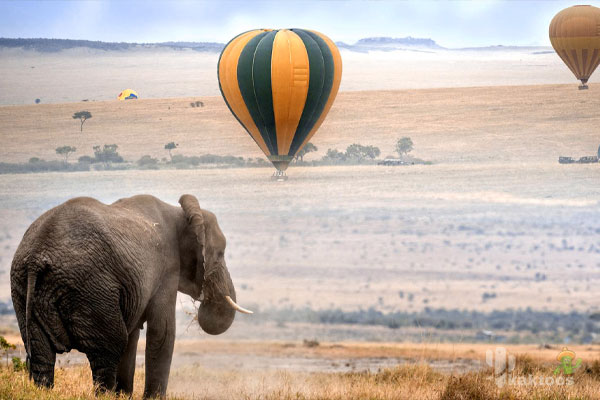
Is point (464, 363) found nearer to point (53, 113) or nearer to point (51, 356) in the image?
point (51, 356)

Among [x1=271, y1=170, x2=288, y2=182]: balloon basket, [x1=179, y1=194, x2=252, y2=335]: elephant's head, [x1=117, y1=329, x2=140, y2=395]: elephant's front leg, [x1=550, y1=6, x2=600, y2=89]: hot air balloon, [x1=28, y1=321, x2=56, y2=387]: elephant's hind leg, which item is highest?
[x1=550, y1=6, x2=600, y2=89]: hot air balloon

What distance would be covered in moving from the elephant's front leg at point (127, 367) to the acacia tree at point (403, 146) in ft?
275

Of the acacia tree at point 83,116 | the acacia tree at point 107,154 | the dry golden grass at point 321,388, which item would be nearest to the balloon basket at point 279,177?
the acacia tree at point 107,154

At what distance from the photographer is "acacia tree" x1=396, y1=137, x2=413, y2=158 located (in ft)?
311

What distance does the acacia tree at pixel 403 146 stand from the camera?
94938 mm

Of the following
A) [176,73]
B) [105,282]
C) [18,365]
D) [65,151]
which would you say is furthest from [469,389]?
[176,73]

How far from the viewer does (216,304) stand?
13.0 m

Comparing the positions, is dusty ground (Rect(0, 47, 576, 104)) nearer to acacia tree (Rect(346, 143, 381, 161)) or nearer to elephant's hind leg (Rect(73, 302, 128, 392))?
acacia tree (Rect(346, 143, 381, 161))

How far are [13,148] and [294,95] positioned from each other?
56.7 metres

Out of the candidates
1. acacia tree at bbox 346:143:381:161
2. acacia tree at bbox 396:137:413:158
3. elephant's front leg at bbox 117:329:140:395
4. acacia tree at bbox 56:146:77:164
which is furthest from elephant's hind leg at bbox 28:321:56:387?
acacia tree at bbox 396:137:413:158

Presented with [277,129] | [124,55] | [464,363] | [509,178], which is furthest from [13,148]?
[464,363]

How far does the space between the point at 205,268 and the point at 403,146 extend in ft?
277

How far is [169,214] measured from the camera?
12305mm

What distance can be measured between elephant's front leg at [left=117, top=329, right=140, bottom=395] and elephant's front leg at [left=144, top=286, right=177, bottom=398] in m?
0.19
